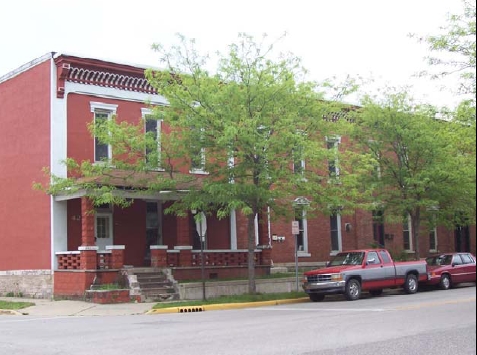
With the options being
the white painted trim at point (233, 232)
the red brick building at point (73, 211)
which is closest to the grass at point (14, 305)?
the red brick building at point (73, 211)

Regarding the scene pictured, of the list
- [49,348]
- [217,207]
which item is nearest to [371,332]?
[49,348]

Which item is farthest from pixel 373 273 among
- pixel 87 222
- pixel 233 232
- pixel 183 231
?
pixel 87 222

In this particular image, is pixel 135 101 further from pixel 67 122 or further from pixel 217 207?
pixel 217 207

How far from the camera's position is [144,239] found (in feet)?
87.6

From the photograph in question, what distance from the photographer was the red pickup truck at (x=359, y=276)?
2153cm

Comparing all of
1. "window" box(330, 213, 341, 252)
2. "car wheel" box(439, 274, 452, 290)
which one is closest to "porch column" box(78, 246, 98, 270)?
"car wheel" box(439, 274, 452, 290)

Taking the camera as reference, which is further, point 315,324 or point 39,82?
point 39,82

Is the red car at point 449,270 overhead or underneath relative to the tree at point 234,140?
underneath

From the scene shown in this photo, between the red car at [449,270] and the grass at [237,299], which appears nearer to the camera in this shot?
the grass at [237,299]

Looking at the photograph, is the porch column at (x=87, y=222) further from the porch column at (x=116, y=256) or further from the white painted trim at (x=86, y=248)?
the porch column at (x=116, y=256)

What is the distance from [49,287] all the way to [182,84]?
9096 mm

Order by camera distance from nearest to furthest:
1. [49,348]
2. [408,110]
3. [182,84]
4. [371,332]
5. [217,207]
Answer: [49,348]
[371,332]
[182,84]
[217,207]
[408,110]

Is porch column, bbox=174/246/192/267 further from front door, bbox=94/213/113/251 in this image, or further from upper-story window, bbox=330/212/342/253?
A: upper-story window, bbox=330/212/342/253

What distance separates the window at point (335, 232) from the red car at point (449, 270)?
684cm
